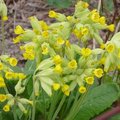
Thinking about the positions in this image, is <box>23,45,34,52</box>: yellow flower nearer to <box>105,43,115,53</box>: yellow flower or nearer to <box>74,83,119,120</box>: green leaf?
<box>105,43,115,53</box>: yellow flower

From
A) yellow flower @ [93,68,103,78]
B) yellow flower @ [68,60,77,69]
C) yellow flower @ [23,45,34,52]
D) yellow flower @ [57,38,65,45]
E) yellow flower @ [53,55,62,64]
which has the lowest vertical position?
yellow flower @ [93,68,103,78]

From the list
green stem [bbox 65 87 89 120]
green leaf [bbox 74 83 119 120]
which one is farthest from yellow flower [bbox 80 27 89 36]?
green leaf [bbox 74 83 119 120]

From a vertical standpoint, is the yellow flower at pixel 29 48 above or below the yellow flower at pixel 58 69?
above

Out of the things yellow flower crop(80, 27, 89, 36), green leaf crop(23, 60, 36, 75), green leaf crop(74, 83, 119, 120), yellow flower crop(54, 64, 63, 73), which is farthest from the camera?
green leaf crop(23, 60, 36, 75)

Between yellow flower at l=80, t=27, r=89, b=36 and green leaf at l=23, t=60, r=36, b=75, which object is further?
green leaf at l=23, t=60, r=36, b=75

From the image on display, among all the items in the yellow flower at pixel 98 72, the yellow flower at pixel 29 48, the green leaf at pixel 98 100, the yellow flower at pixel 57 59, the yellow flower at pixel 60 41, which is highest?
the yellow flower at pixel 60 41

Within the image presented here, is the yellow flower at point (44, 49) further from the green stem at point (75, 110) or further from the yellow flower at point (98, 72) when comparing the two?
the green stem at point (75, 110)

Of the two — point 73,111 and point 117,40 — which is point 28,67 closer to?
point 73,111

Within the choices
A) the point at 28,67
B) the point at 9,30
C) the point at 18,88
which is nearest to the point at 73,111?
the point at 18,88

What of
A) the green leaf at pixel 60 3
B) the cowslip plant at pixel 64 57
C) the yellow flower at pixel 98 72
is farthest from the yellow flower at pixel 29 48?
the green leaf at pixel 60 3
